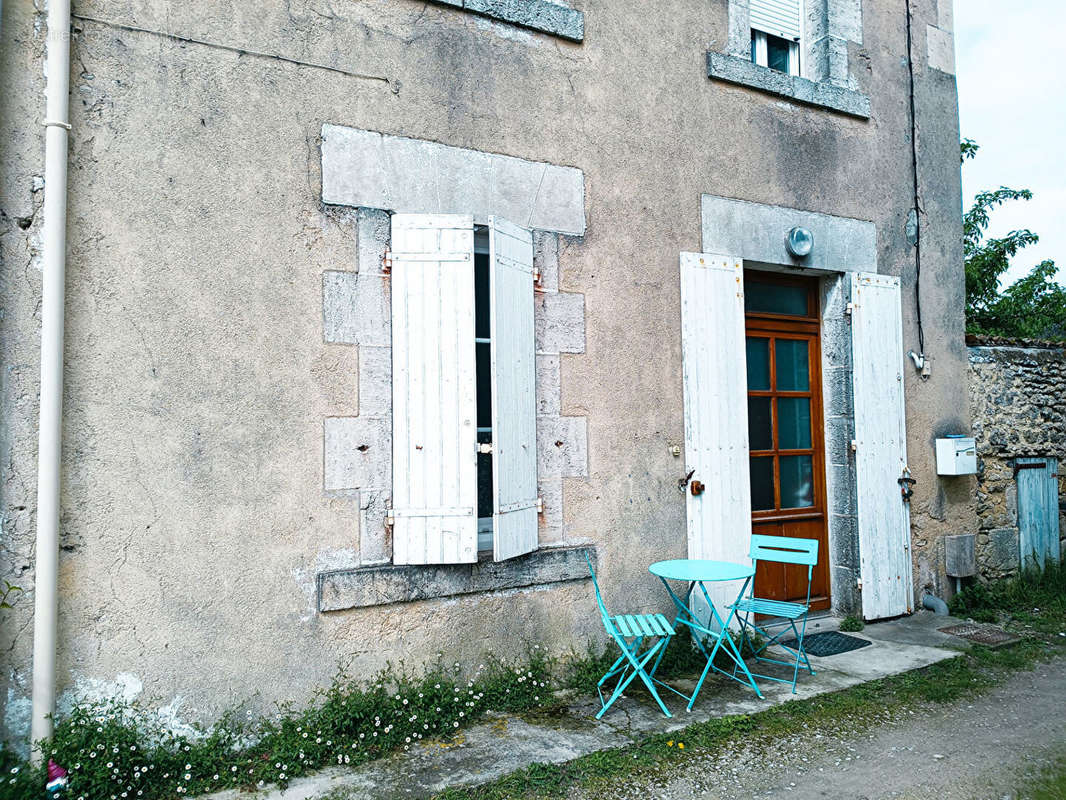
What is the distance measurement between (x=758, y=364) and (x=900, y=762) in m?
2.77

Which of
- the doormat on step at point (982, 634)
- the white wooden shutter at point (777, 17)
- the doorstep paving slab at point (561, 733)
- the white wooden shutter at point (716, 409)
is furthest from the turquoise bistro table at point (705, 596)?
the white wooden shutter at point (777, 17)

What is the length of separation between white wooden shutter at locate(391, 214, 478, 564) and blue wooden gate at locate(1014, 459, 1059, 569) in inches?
196

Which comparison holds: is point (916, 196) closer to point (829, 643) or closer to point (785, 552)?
point (785, 552)

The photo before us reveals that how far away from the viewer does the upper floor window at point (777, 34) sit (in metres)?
5.46

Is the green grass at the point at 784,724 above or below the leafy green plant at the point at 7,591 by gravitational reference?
below

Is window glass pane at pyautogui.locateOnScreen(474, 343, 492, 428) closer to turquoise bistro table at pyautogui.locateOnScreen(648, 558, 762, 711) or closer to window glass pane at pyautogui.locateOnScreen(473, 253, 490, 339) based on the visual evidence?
window glass pane at pyautogui.locateOnScreen(473, 253, 490, 339)

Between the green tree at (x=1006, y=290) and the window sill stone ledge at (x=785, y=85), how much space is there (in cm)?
541

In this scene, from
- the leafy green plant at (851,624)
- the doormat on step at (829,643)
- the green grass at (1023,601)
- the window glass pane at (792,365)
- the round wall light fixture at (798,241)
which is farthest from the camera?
the green grass at (1023,601)

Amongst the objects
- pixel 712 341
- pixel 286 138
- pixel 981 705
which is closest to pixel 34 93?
pixel 286 138

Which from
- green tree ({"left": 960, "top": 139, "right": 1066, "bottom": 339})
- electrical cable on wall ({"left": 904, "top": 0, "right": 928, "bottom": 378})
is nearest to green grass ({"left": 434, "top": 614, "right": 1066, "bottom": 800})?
electrical cable on wall ({"left": 904, "top": 0, "right": 928, "bottom": 378})

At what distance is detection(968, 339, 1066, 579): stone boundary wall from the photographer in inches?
242

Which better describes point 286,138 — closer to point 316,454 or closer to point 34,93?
point 34,93

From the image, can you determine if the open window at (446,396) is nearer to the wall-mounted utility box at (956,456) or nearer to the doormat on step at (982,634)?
the doormat on step at (982,634)

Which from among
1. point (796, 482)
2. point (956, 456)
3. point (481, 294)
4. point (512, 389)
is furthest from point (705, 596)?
point (956, 456)
